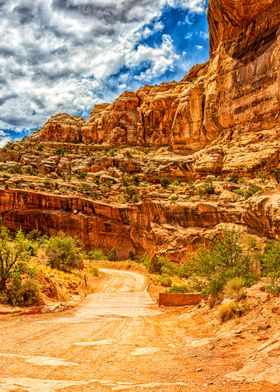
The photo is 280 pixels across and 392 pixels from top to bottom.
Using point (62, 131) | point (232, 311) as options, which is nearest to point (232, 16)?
point (62, 131)

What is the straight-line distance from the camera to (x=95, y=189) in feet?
166

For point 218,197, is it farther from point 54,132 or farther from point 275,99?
point 54,132

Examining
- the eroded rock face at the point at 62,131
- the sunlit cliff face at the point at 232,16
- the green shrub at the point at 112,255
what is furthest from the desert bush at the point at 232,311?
the eroded rock face at the point at 62,131

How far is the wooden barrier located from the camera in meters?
16.8

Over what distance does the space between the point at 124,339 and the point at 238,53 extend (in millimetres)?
50899

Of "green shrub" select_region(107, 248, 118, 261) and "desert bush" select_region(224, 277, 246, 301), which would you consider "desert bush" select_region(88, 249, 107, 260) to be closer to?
"green shrub" select_region(107, 248, 118, 261)

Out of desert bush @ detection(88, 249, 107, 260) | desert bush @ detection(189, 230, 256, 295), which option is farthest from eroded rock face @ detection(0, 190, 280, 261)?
desert bush @ detection(189, 230, 256, 295)

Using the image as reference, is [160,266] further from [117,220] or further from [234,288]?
[234,288]

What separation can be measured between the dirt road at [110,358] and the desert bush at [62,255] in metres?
13.4

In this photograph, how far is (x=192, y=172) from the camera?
175 ft

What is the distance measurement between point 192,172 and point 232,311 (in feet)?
146

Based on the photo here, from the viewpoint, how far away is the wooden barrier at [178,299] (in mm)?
16828

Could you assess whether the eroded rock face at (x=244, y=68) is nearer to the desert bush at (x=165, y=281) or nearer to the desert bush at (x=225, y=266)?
the desert bush at (x=165, y=281)

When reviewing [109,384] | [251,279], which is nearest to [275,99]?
[251,279]
